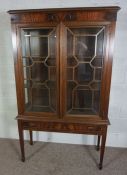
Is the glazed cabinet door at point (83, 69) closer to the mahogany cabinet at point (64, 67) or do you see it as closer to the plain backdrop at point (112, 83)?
the mahogany cabinet at point (64, 67)

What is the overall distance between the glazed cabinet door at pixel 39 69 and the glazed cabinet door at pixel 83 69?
0.38ft

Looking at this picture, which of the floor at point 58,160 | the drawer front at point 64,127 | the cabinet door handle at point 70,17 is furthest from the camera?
the floor at point 58,160

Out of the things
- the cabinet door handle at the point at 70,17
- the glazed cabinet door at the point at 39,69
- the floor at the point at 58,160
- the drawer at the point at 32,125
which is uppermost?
the cabinet door handle at the point at 70,17

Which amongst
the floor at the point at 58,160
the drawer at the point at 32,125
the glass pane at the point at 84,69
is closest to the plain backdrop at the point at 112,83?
the floor at the point at 58,160

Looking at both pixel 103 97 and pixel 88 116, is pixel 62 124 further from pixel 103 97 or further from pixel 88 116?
pixel 103 97

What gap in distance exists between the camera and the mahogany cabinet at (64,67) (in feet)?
5.02

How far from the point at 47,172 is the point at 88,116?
0.80 meters

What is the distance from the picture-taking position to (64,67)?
164cm

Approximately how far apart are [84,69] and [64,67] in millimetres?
218

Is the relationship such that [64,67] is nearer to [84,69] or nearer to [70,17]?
[84,69]

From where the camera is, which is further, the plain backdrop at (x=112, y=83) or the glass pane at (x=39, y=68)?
the plain backdrop at (x=112, y=83)

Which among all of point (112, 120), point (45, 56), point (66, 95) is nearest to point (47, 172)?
point (66, 95)

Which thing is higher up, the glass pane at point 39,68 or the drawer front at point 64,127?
the glass pane at point 39,68

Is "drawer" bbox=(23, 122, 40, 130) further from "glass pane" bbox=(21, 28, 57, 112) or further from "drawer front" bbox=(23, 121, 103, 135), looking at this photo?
"glass pane" bbox=(21, 28, 57, 112)
